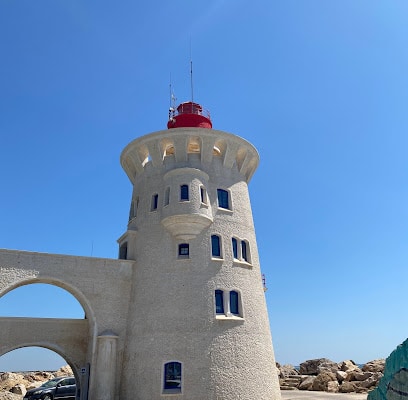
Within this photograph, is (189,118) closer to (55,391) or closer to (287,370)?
(55,391)

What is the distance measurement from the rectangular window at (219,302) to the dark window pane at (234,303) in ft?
1.84

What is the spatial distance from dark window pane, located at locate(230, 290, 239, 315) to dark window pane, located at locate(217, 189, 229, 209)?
5.54m

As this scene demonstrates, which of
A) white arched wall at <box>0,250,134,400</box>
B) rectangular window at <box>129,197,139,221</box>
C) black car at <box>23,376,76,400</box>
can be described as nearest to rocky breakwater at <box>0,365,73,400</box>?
black car at <box>23,376,76,400</box>

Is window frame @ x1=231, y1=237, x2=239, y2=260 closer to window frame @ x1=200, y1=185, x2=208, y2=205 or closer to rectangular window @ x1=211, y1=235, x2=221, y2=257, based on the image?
rectangular window @ x1=211, y1=235, x2=221, y2=257

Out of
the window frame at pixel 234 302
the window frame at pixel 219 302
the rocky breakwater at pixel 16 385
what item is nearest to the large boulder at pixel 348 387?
the window frame at pixel 234 302

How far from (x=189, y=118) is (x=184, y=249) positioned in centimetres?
983

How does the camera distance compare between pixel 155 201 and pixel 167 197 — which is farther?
pixel 155 201

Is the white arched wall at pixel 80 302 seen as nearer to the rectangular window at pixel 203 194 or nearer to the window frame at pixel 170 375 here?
the window frame at pixel 170 375

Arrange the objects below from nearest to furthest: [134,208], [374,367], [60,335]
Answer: [60,335] → [134,208] → [374,367]

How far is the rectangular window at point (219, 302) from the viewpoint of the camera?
68.8ft

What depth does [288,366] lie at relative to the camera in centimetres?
4188

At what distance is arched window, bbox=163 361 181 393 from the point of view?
19.2 m

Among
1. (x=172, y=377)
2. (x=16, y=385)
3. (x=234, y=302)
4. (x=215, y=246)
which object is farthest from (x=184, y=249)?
(x=16, y=385)

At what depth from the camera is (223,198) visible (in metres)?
24.4
